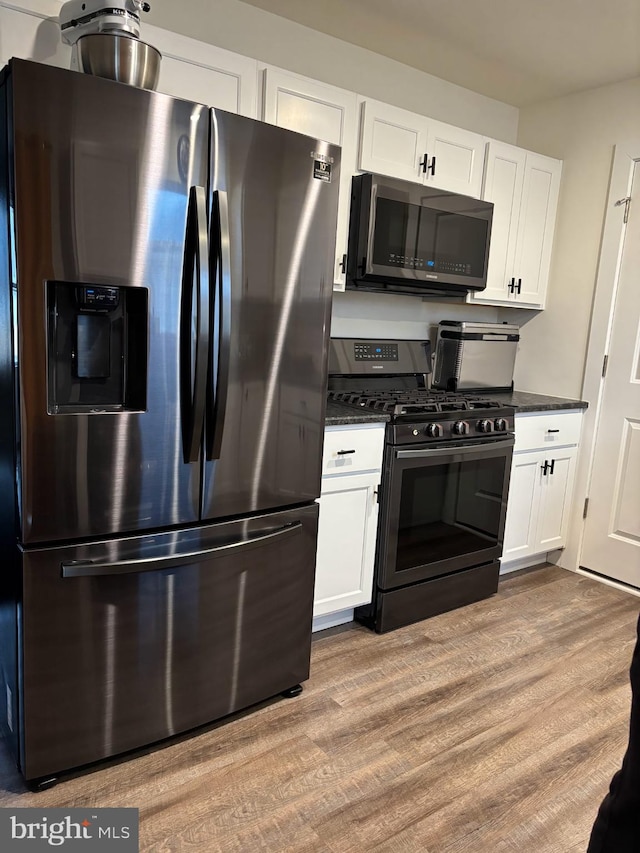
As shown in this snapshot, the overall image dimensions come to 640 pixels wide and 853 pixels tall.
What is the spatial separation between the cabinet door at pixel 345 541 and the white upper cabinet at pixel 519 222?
137 centimetres

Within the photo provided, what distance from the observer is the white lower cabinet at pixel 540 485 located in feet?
10.5

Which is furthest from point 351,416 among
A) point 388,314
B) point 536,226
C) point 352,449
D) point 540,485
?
point 536,226

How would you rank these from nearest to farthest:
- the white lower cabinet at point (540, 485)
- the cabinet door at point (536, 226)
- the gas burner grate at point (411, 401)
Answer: the gas burner grate at point (411, 401)
the white lower cabinet at point (540, 485)
the cabinet door at point (536, 226)

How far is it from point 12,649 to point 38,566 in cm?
30

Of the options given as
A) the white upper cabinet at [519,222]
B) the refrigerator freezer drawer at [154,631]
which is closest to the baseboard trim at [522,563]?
the white upper cabinet at [519,222]

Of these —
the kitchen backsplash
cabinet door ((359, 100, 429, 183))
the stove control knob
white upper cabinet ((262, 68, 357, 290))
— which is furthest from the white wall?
white upper cabinet ((262, 68, 357, 290))

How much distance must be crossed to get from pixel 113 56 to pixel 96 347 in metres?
0.74

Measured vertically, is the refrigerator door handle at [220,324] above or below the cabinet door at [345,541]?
above

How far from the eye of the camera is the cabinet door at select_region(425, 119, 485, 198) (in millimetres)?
2893

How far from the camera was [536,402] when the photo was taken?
130 inches

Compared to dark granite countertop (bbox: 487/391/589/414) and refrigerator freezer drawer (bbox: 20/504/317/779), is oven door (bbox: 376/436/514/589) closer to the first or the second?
dark granite countertop (bbox: 487/391/589/414)

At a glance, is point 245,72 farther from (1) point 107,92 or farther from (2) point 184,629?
(2) point 184,629

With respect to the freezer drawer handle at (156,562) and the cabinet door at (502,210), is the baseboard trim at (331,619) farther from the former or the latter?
the cabinet door at (502,210)

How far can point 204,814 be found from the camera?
1697mm
